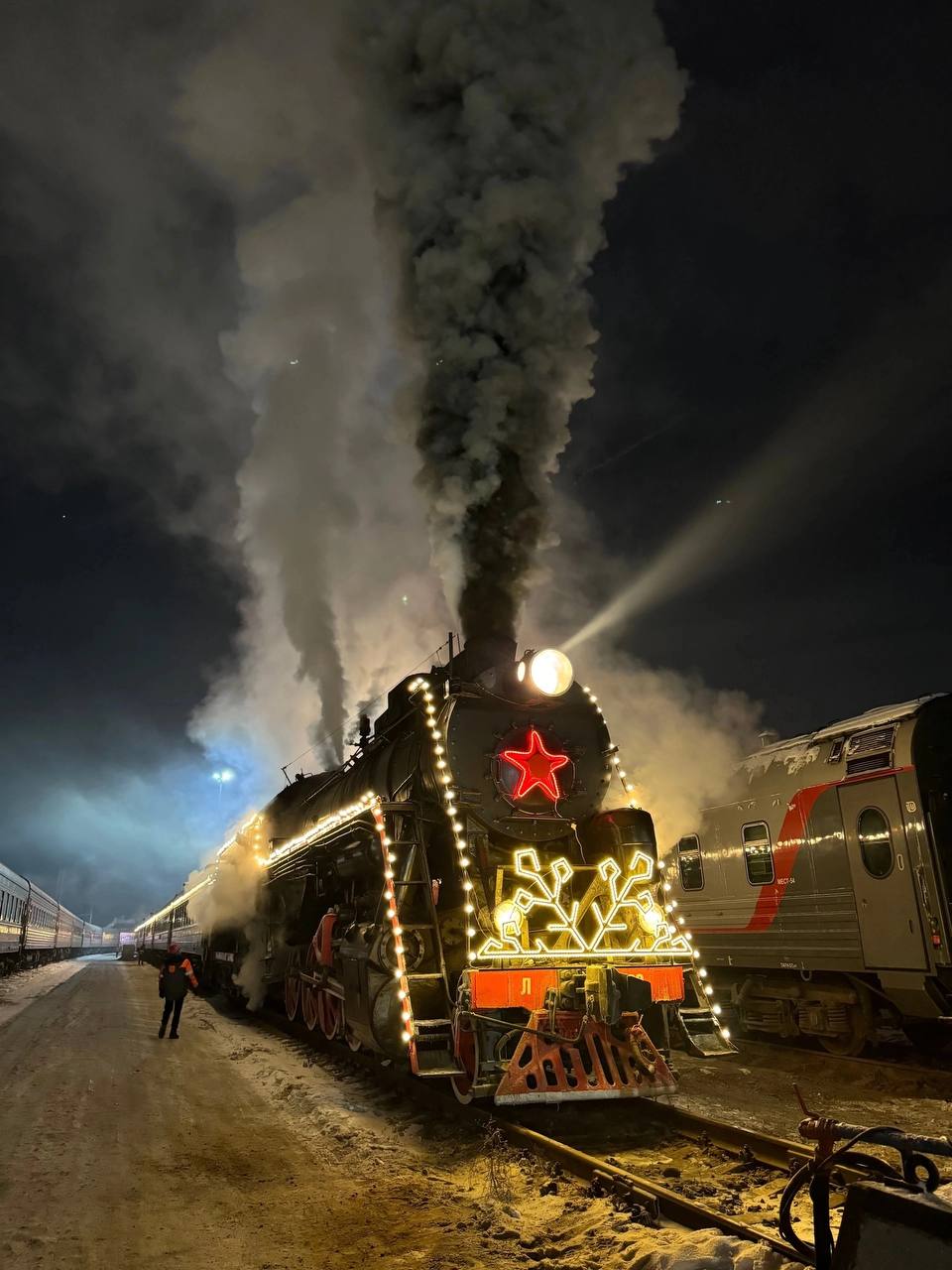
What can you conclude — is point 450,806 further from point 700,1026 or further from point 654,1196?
point 654,1196

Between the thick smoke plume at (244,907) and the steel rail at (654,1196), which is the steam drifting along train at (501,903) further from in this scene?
the thick smoke plume at (244,907)

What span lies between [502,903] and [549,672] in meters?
2.02

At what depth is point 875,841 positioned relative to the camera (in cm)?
830

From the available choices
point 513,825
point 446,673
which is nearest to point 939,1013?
point 513,825

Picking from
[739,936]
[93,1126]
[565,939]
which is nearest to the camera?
[93,1126]

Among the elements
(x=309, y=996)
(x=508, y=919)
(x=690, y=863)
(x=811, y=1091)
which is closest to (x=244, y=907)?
(x=309, y=996)

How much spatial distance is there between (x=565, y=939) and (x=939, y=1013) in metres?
3.77

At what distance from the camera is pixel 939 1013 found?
759 cm

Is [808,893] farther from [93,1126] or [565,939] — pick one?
Answer: [93,1126]

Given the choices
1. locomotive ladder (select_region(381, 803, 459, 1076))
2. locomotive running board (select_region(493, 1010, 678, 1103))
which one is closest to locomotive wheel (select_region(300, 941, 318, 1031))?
locomotive ladder (select_region(381, 803, 459, 1076))

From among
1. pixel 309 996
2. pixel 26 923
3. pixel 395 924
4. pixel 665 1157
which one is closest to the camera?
pixel 665 1157

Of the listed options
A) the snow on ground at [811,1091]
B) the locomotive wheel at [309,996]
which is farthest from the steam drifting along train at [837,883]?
the locomotive wheel at [309,996]

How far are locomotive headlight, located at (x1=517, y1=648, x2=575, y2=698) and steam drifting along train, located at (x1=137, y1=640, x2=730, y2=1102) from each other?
0.01m

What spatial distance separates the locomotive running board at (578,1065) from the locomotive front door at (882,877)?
3.36 meters
